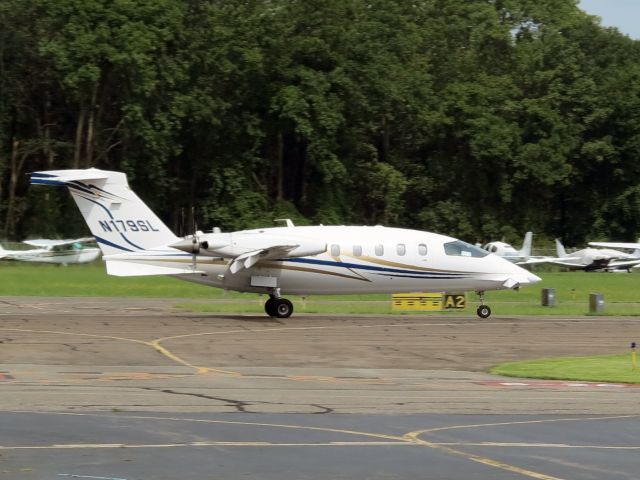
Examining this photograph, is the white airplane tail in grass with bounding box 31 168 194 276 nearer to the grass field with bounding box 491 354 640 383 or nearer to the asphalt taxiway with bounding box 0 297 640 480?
the asphalt taxiway with bounding box 0 297 640 480

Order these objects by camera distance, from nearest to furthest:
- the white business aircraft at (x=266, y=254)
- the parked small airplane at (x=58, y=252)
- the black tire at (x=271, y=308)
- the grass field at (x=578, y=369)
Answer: the grass field at (x=578, y=369) < the white business aircraft at (x=266, y=254) < the black tire at (x=271, y=308) < the parked small airplane at (x=58, y=252)

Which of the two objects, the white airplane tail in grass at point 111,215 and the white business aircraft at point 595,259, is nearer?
the white airplane tail in grass at point 111,215

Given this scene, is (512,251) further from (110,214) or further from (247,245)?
(110,214)

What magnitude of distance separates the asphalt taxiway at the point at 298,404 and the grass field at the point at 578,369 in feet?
2.36

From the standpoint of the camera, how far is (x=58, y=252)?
73250 mm

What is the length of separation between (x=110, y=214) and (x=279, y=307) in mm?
5921

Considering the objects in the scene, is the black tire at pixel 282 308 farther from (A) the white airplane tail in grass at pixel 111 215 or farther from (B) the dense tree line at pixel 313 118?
(B) the dense tree line at pixel 313 118

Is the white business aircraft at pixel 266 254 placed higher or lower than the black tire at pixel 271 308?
higher

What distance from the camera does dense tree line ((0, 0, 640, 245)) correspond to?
73.1 meters

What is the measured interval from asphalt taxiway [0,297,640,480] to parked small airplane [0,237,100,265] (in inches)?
1466

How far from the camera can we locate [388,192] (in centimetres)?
7906

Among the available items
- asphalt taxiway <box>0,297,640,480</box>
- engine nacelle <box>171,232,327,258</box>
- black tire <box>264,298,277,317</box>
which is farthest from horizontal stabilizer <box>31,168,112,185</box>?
black tire <box>264,298,277,317</box>

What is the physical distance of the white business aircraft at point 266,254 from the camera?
37.2 metres

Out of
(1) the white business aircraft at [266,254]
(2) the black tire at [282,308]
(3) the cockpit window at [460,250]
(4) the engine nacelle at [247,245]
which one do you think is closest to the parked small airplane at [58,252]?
(1) the white business aircraft at [266,254]
